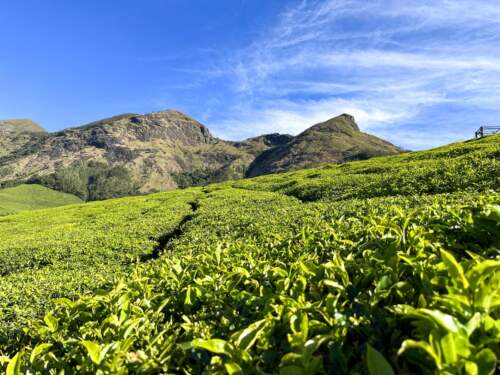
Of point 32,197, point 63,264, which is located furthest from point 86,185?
point 63,264

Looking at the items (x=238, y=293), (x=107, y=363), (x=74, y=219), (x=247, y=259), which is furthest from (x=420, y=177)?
(x=74, y=219)

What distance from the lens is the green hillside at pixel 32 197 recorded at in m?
121

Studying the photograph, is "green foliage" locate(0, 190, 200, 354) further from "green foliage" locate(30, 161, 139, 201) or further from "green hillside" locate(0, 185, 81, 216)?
"green foliage" locate(30, 161, 139, 201)

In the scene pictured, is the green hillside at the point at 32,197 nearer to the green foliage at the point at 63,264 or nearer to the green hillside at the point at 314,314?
the green foliage at the point at 63,264

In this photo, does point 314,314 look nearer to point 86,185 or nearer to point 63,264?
point 63,264

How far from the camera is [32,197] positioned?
140m

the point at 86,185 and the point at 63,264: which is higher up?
the point at 86,185

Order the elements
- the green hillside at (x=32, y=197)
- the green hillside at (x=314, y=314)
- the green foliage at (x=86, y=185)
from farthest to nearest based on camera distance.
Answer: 1. the green foliage at (x=86, y=185)
2. the green hillside at (x=32, y=197)
3. the green hillside at (x=314, y=314)

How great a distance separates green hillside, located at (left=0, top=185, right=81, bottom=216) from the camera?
121 m

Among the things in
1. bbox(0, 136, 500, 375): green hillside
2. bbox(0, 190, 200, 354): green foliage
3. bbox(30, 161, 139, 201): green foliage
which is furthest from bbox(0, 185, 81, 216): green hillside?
bbox(0, 136, 500, 375): green hillside

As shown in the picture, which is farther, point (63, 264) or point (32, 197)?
point (32, 197)

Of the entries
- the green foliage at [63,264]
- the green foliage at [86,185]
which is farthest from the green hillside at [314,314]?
the green foliage at [86,185]

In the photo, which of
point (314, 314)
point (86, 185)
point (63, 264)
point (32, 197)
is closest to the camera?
point (314, 314)

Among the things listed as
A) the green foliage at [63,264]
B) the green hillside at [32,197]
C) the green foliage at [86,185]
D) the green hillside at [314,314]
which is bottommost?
the green foliage at [63,264]
